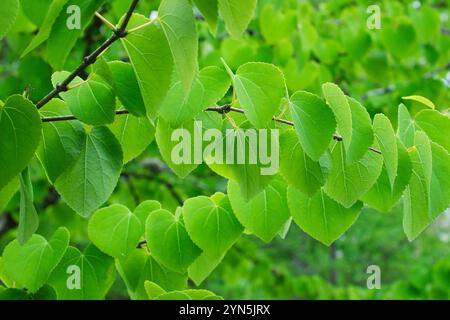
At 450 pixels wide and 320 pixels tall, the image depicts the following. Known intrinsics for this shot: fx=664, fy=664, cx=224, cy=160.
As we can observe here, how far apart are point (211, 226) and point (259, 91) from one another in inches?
8.1

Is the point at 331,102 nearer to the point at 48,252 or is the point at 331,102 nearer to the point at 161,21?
the point at 161,21

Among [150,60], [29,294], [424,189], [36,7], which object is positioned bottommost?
[29,294]

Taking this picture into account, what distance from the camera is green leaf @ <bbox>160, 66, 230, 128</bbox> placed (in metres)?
0.60

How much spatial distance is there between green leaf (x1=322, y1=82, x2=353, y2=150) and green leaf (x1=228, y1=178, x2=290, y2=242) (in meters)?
0.13

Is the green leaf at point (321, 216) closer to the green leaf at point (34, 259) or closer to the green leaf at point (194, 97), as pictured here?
the green leaf at point (194, 97)

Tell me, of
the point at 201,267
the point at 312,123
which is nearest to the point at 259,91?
the point at 312,123

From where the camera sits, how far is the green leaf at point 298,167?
0.60 m

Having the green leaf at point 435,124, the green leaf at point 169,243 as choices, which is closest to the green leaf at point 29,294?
the green leaf at point 169,243

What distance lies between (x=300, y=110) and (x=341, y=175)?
8 cm

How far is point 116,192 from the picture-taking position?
2502mm

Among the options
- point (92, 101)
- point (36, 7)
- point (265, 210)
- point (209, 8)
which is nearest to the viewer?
point (209, 8)

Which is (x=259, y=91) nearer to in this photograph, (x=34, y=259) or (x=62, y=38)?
(x=62, y=38)

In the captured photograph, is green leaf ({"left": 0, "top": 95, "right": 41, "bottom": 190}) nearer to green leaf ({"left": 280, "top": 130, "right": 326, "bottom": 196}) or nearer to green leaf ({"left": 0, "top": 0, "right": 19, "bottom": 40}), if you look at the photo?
green leaf ({"left": 0, "top": 0, "right": 19, "bottom": 40})

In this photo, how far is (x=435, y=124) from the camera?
66 centimetres
